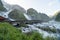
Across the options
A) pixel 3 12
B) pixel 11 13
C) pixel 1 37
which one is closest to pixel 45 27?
pixel 11 13

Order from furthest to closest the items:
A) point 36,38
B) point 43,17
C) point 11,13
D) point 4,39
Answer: point 43,17 → point 11,13 → point 36,38 → point 4,39

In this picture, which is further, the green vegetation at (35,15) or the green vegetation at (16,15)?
the green vegetation at (35,15)

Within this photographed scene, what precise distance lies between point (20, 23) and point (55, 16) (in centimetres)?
760

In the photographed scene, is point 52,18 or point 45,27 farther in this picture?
point 52,18

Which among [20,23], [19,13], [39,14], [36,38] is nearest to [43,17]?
[39,14]

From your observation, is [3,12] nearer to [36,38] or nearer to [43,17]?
[43,17]

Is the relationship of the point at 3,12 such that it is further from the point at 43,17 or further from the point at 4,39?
the point at 4,39

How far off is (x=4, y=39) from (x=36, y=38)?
64.2 inches

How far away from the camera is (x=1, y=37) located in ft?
33.9

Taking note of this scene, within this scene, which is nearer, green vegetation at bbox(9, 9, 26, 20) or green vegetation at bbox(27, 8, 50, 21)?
green vegetation at bbox(9, 9, 26, 20)

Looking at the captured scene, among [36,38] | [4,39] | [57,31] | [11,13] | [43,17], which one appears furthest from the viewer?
[43,17]

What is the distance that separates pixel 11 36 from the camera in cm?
1062

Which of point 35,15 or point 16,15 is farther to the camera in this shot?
point 35,15

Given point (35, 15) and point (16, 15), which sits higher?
point (16, 15)
